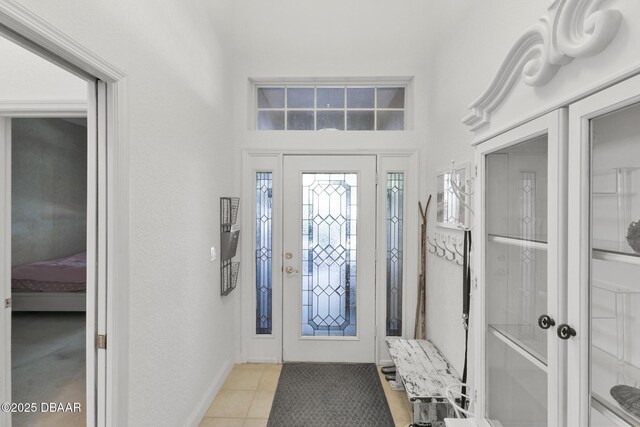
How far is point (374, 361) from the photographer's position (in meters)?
3.00

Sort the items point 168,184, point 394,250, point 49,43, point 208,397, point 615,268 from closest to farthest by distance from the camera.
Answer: point 615,268, point 49,43, point 168,184, point 208,397, point 394,250

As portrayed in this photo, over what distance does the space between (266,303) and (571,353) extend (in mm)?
2602

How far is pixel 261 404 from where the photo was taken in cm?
239

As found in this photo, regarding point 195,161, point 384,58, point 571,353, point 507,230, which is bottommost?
point 571,353

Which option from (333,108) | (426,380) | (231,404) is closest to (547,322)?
(426,380)

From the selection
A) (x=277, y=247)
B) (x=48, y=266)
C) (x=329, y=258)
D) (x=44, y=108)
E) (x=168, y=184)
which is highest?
(x=44, y=108)

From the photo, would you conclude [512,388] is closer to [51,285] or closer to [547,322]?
[547,322]

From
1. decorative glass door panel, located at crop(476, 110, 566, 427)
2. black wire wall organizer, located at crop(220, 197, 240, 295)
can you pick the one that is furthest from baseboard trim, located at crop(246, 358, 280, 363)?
decorative glass door panel, located at crop(476, 110, 566, 427)

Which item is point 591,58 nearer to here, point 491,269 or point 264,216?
point 491,269

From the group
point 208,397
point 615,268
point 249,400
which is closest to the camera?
point 615,268

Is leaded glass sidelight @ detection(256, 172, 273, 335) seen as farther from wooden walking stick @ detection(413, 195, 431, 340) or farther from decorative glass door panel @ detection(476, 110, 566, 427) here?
decorative glass door panel @ detection(476, 110, 566, 427)

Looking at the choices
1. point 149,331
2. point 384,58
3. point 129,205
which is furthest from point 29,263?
point 384,58

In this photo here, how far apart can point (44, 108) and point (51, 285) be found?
0.68 meters

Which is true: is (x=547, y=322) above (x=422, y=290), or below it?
above
